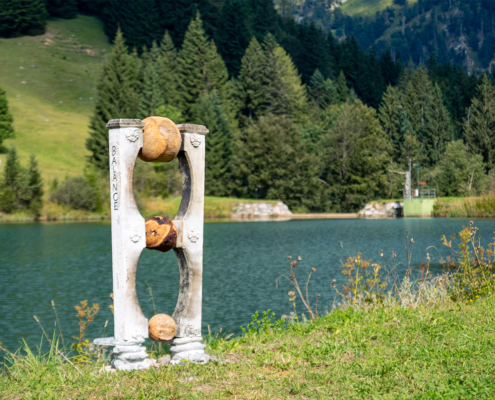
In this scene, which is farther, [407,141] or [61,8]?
[61,8]

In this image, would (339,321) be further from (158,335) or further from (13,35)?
(13,35)

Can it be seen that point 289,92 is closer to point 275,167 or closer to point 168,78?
point 168,78

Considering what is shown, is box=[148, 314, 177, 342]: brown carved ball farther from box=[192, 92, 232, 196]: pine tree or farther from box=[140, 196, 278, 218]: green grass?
box=[192, 92, 232, 196]: pine tree

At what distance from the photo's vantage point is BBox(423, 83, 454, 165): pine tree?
291 feet

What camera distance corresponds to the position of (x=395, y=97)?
84562 mm

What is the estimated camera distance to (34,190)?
2184 inches

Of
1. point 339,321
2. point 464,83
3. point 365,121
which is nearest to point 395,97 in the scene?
point 365,121

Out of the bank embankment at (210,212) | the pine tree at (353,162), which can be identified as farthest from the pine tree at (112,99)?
the pine tree at (353,162)

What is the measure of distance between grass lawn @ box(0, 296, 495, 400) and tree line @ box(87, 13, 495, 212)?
60698mm

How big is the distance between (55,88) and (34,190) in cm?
4057

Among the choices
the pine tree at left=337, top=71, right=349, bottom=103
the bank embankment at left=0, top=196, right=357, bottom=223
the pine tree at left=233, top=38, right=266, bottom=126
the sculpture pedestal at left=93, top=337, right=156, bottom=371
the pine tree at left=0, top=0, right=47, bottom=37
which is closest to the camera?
the sculpture pedestal at left=93, top=337, right=156, bottom=371

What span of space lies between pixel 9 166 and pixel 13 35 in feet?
208

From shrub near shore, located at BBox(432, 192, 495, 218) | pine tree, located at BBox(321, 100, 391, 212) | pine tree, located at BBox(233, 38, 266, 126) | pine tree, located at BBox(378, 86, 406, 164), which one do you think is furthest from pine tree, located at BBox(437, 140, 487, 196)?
pine tree, located at BBox(233, 38, 266, 126)

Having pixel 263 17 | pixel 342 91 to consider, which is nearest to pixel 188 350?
pixel 342 91
